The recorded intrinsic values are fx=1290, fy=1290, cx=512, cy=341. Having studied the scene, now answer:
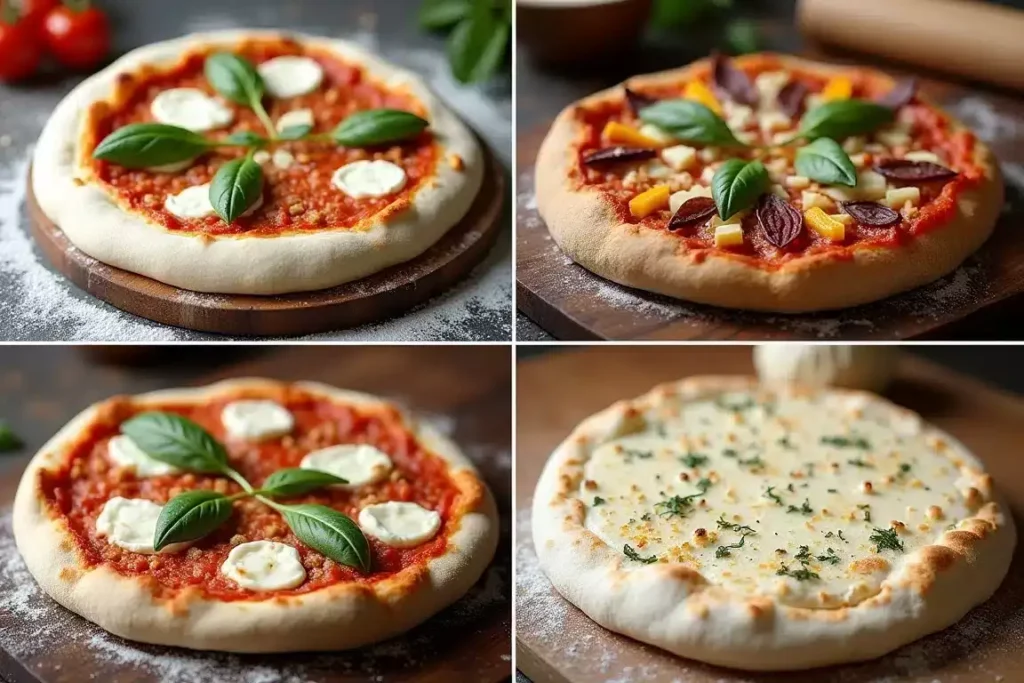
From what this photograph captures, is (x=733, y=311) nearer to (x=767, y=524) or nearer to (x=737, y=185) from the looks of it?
(x=737, y=185)

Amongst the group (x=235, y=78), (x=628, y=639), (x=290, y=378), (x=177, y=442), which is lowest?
(x=290, y=378)

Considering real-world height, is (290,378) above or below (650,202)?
below

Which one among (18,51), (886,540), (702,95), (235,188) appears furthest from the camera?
(18,51)

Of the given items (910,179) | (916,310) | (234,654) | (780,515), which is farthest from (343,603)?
(910,179)

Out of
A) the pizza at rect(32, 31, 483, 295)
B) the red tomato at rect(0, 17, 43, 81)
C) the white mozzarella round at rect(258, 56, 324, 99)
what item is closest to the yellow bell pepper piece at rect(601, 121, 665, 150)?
the pizza at rect(32, 31, 483, 295)

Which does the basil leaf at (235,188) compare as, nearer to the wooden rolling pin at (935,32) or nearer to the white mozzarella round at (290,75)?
the white mozzarella round at (290,75)

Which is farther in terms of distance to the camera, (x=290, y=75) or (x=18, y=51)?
(x=18, y=51)

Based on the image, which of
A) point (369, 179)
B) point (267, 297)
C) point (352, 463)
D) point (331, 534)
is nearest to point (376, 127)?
point (369, 179)

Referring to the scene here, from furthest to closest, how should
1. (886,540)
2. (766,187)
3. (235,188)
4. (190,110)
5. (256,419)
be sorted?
(190,110) → (256,419) → (766,187) → (235,188) → (886,540)

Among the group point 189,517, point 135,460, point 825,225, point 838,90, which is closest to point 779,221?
point 825,225
